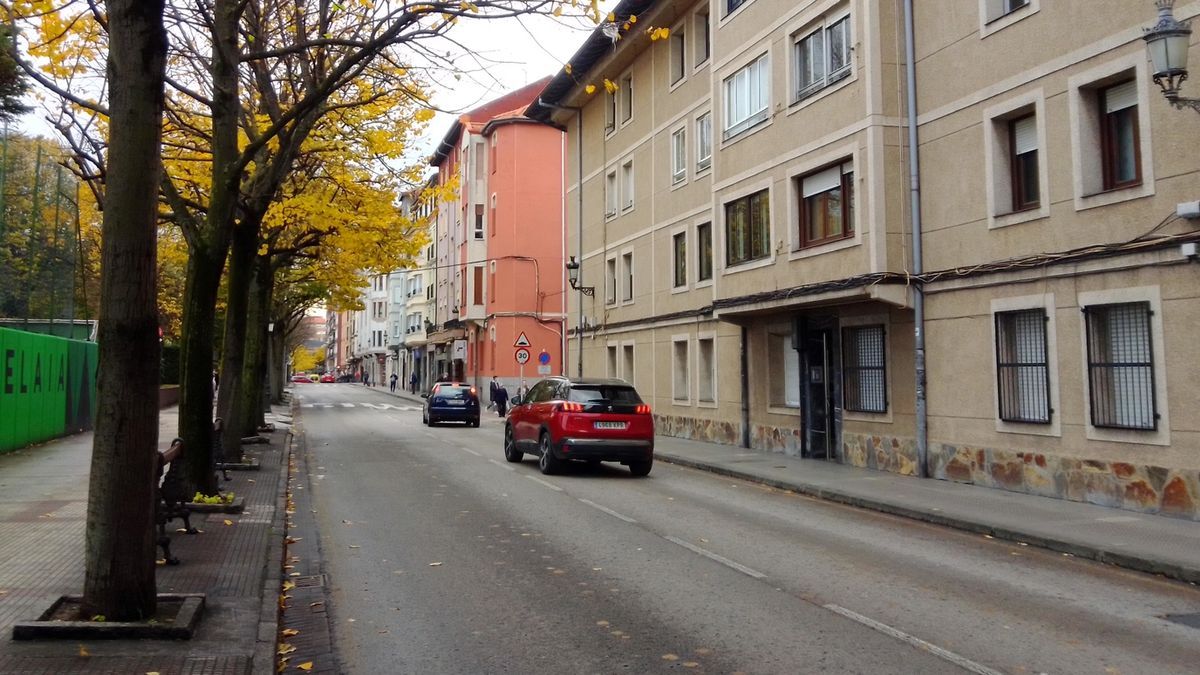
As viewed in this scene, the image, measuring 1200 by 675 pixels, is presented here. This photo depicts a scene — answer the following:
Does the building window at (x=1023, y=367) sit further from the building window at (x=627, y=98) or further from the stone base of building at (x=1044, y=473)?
the building window at (x=627, y=98)

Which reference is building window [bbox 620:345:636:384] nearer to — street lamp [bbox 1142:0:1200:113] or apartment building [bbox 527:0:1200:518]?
apartment building [bbox 527:0:1200:518]

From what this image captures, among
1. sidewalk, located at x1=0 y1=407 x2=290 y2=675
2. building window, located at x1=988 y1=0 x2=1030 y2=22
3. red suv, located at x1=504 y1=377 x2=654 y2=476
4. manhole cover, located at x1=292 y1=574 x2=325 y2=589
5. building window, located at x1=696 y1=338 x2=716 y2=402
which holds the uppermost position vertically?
building window, located at x1=988 y1=0 x2=1030 y2=22

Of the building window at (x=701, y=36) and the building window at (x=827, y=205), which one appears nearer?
the building window at (x=827, y=205)

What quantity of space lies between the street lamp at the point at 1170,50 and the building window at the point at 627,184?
60.5 ft

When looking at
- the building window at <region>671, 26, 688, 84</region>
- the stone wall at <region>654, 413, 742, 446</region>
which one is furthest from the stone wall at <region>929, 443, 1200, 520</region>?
the building window at <region>671, 26, 688, 84</region>

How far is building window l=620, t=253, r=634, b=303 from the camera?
27922 millimetres

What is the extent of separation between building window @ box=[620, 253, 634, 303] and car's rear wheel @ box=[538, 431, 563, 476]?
12314 millimetres

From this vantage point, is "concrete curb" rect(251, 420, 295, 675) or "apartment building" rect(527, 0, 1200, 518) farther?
"apartment building" rect(527, 0, 1200, 518)

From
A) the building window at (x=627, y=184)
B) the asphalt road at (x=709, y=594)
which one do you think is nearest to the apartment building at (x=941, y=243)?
the asphalt road at (x=709, y=594)

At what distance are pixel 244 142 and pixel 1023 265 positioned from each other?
541 inches

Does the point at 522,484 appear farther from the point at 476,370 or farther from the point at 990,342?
the point at 476,370

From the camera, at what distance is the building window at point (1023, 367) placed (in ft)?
41.7

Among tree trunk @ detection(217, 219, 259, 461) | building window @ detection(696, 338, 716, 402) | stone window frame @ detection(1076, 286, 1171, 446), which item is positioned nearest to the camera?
stone window frame @ detection(1076, 286, 1171, 446)

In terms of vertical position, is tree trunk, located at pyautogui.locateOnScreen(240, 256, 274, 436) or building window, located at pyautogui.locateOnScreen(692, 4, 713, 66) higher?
building window, located at pyautogui.locateOnScreen(692, 4, 713, 66)
